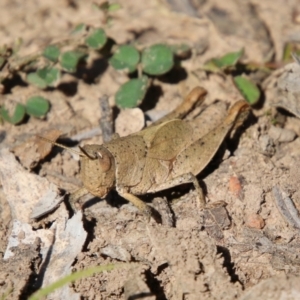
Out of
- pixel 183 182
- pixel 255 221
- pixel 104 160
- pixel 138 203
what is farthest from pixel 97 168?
pixel 255 221

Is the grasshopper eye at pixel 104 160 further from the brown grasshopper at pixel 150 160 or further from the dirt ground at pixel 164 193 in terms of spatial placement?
the dirt ground at pixel 164 193

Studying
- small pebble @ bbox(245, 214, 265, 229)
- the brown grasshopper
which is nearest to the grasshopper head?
the brown grasshopper

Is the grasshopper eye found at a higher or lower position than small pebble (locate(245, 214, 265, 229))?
higher

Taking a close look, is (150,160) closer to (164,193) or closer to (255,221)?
(164,193)

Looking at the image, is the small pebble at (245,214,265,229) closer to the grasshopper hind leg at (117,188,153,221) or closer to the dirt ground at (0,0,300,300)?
the dirt ground at (0,0,300,300)

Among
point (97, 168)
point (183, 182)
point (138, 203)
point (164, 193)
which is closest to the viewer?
point (97, 168)

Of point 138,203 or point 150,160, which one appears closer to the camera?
point 138,203

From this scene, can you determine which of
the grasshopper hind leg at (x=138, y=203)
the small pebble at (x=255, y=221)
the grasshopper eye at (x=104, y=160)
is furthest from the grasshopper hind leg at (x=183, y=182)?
the grasshopper eye at (x=104, y=160)
